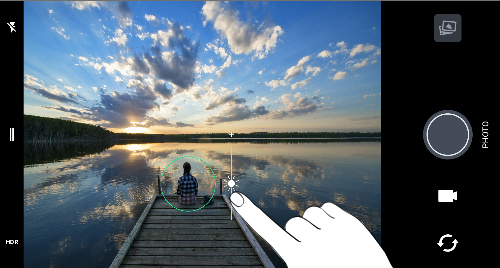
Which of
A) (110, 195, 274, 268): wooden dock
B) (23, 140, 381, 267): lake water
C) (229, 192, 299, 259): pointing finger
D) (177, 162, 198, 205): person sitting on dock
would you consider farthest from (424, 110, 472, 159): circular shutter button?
(177, 162, 198, 205): person sitting on dock

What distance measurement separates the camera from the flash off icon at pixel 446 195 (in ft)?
5.79

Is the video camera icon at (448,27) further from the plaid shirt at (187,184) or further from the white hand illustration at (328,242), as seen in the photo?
the plaid shirt at (187,184)

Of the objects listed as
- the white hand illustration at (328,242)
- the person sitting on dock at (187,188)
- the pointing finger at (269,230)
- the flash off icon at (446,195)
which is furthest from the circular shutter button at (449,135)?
the person sitting on dock at (187,188)

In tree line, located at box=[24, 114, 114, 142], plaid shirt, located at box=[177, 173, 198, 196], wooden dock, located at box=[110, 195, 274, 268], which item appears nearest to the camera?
wooden dock, located at box=[110, 195, 274, 268]

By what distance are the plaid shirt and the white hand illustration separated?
17.6 feet

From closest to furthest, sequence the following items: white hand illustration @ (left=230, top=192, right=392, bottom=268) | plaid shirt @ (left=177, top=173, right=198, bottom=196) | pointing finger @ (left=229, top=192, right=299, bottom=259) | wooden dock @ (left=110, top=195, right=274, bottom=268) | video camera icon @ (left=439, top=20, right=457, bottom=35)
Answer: video camera icon @ (left=439, top=20, right=457, bottom=35) → white hand illustration @ (left=230, top=192, right=392, bottom=268) → pointing finger @ (left=229, top=192, right=299, bottom=259) → wooden dock @ (left=110, top=195, right=274, bottom=268) → plaid shirt @ (left=177, top=173, right=198, bottom=196)

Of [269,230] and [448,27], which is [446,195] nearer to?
[448,27]

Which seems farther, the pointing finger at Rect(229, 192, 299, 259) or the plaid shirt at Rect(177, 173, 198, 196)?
the plaid shirt at Rect(177, 173, 198, 196)

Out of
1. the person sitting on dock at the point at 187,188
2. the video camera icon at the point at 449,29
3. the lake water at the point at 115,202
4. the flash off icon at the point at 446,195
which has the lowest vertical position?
the lake water at the point at 115,202

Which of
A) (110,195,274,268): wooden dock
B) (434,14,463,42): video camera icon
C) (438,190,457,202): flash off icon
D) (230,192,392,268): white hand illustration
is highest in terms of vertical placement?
(434,14,463,42): video camera icon

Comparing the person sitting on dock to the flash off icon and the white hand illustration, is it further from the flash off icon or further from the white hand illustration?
the flash off icon

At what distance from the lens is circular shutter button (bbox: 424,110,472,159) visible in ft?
5.72

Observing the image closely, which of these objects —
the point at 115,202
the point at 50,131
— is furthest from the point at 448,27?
the point at 50,131

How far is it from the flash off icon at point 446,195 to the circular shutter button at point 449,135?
370mm
